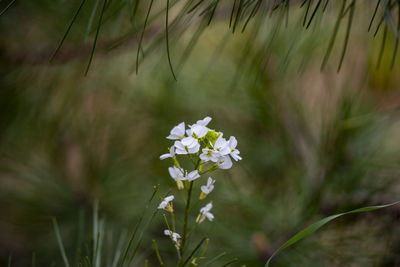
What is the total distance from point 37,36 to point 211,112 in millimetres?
472

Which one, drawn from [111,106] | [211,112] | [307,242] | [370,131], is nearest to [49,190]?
[111,106]

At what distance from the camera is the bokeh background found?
22.0 inches

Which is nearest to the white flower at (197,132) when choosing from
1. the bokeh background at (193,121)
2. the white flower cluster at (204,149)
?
the white flower cluster at (204,149)

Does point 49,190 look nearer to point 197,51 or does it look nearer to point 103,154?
point 103,154

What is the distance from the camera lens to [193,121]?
0.97m

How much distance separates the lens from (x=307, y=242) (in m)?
0.57

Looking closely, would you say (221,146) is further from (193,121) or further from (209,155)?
(193,121)

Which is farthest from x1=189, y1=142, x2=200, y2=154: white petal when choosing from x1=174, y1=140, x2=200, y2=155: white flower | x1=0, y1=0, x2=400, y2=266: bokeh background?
x1=0, y1=0, x2=400, y2=266: bokeh background

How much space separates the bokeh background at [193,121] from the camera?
0.56 m

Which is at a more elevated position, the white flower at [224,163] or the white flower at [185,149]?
the white flower at [185,149]

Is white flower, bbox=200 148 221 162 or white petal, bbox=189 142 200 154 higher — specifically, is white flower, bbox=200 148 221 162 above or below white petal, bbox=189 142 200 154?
below

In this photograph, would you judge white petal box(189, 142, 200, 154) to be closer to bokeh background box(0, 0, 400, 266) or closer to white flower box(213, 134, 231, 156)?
white flower box(213, 134, 231, 156)

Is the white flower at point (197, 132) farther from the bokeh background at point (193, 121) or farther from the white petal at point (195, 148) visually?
A: the bokeh background at point (193, 121)

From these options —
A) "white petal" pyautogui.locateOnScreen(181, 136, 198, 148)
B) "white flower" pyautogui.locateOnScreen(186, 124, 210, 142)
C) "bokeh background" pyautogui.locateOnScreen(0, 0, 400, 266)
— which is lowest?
"bokeh background" pyautogui.locateOnScreen(0, 0, 400, 266)
